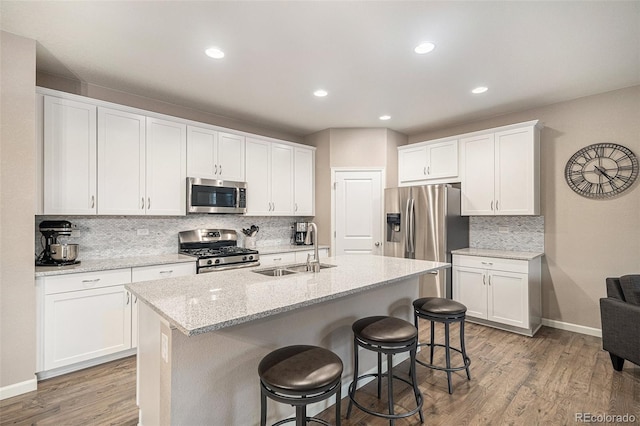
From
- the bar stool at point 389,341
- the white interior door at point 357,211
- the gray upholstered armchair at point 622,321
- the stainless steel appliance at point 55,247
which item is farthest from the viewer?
the white interior door at point 357,211

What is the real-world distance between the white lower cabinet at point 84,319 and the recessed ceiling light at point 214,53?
6.89 ft

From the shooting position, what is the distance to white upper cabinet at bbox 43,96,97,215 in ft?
9.11

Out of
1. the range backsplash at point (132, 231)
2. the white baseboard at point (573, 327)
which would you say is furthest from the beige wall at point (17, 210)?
the white baseboard at point (573, 327)

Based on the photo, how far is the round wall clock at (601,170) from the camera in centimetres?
333

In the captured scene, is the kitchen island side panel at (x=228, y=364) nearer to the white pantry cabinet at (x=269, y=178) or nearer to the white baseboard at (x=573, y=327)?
the white pantry cabinet at (x=269, y=178)

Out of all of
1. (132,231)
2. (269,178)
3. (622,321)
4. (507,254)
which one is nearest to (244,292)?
(132,231)

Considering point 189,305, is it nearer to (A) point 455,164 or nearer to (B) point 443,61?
(B) point 443,61

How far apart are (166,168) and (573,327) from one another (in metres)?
5.11

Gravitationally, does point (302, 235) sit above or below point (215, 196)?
below

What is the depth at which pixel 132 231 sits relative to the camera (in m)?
3.53

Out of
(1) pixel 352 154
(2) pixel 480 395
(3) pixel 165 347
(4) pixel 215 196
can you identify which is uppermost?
(1) pixel 352 154

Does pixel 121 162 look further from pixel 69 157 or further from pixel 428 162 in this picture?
pixel 428 162

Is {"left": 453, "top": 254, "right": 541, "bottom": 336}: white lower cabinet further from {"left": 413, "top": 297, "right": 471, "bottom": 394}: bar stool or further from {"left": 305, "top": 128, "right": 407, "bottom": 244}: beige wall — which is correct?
{"left": 305, "top": 128, "right": 407, "bottom": 244}: beige wall

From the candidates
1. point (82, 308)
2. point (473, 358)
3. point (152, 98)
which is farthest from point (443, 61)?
point (82, 308)
